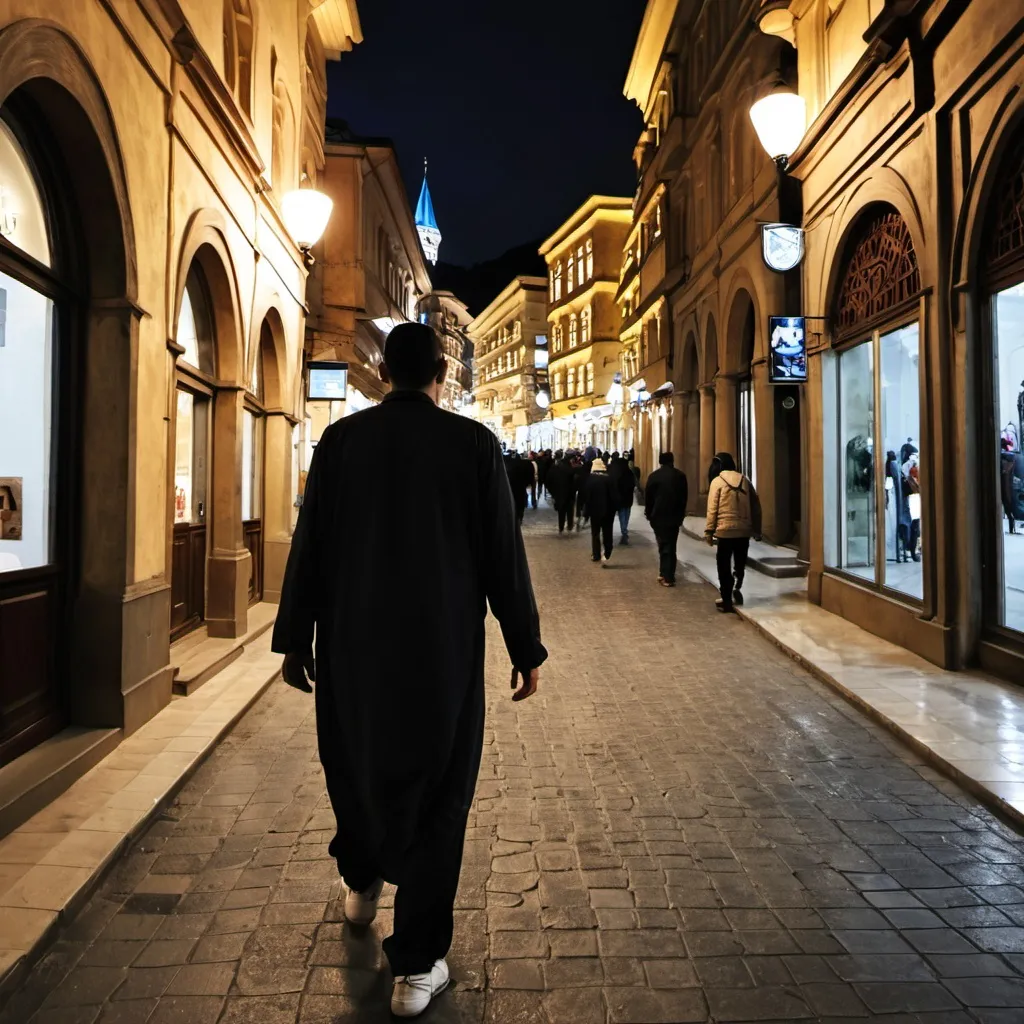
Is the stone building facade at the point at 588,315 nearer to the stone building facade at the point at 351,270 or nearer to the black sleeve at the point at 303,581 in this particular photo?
the stone building facade at the point at 351,270

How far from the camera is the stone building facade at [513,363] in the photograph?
65.3 meters

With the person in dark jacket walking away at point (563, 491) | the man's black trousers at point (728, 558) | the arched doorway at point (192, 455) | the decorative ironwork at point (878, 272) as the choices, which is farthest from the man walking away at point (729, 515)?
the person in dark jacket walking away at point (563, 491)

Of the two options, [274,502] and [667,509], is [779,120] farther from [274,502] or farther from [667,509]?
[274,502]

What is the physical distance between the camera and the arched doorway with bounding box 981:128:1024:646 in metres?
7.29

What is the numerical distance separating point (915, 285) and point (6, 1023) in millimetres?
9013

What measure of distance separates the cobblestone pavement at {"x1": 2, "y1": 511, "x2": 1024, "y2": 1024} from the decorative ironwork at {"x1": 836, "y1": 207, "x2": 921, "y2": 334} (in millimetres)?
4834

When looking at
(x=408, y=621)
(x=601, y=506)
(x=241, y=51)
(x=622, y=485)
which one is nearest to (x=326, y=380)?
(x=601, y=506)

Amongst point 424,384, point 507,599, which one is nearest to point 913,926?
point 507,599

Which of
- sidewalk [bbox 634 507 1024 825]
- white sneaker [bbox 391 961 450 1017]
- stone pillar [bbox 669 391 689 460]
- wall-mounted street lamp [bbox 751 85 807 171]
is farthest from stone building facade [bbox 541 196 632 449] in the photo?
white sneaker [bbox 391 961 450 1017]

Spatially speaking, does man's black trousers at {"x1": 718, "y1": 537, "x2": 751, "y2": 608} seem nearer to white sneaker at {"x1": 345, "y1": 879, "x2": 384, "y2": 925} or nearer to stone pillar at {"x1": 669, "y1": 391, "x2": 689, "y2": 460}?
white sneaker at {"x1": 345, "y1": 879, "x2": 384, "y2": 925}

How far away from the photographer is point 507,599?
2.97 metres

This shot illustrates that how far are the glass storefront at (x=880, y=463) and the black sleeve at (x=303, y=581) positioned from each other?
7179 millimetres

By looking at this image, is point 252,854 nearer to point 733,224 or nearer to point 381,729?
point 381,729

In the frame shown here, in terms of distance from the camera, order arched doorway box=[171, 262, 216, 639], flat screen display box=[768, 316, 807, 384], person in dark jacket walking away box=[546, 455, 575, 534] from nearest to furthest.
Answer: arched doorway box=[171, 262, 216, 639]
flat screen display box=[768, 316, 807, 384]
person in dark jacket walking away box=[546, 455, 575, 534]
